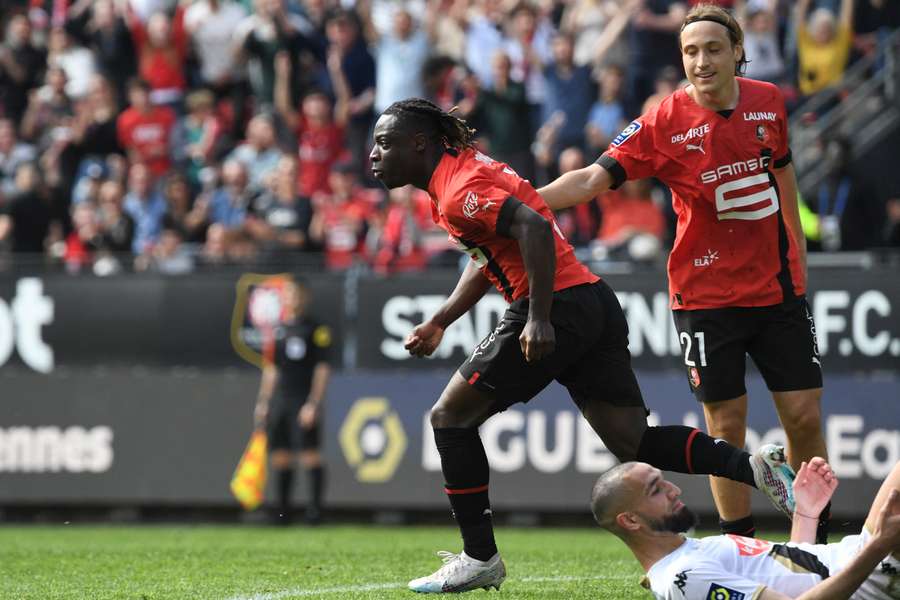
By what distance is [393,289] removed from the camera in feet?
45.2

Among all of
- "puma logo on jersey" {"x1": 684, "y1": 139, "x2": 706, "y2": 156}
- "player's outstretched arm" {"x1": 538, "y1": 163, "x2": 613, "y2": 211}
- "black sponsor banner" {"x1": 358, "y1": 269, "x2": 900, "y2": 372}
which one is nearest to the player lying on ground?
"player's outstretched arm" {"x1": 538, "y1": 163, "x2": 613, "y2": 211}

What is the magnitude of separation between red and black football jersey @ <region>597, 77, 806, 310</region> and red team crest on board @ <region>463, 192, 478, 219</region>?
90 cm

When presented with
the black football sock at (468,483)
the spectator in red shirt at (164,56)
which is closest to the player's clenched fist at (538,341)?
the black football sock at (468,483)

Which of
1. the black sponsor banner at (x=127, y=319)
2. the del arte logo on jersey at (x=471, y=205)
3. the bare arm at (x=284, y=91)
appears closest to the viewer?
the del arte logo on jersey at (x=471, y=205)

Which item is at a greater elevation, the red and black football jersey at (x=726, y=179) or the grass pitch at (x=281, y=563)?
the red and black football jersey at (x=726, y=179)

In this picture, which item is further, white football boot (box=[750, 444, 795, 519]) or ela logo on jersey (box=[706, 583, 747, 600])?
white football boot (box=[750, 444, 795, 519])

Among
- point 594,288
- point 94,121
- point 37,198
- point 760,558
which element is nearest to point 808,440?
point 594,288

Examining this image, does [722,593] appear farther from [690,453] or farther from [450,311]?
[450,311]

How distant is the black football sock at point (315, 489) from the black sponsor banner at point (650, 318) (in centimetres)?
106

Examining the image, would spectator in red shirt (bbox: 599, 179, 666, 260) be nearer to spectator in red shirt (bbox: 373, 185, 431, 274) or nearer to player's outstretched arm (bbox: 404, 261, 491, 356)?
spectator in red shirt (bbox: 373, 185, 431, 274)

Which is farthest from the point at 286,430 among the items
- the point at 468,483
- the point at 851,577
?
the point at 851,577

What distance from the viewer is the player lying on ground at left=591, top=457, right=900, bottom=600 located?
5297 mm

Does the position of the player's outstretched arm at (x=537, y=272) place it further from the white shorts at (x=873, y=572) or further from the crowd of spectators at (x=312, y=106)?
the crowd of spectators at (x=312, y=106)

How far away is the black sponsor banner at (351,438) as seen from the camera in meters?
12.6
